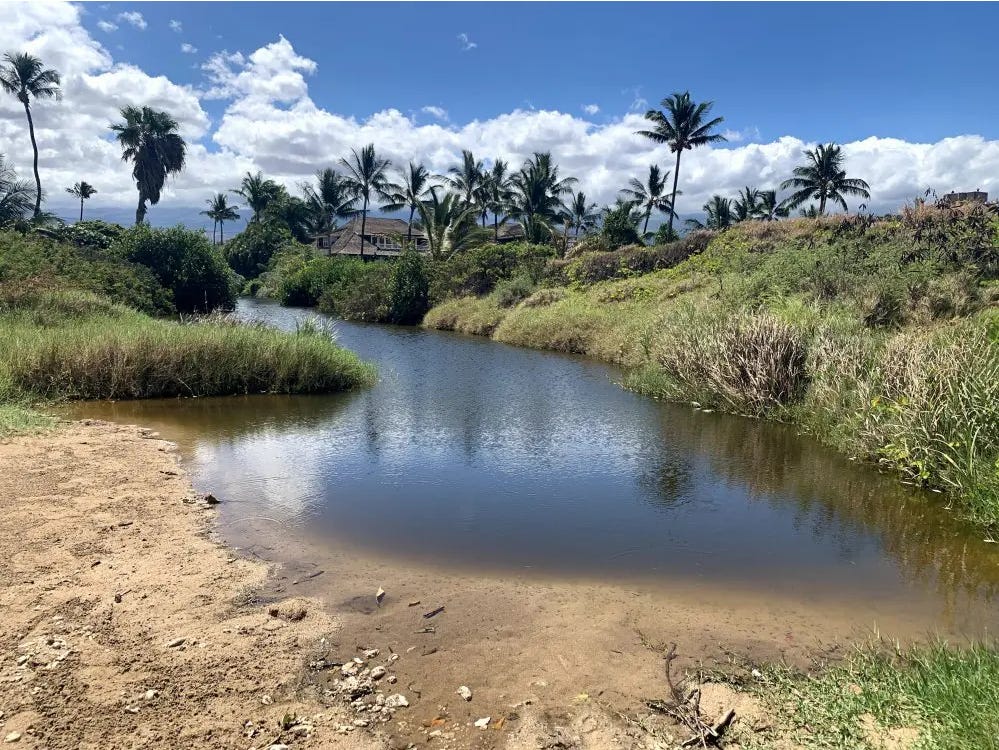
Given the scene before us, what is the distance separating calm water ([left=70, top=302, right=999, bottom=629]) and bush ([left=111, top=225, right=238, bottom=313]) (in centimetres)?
2138

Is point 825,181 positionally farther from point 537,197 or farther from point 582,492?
point 582,492

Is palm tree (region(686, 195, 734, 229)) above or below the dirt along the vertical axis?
above

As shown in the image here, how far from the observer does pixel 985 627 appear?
573 centimetres

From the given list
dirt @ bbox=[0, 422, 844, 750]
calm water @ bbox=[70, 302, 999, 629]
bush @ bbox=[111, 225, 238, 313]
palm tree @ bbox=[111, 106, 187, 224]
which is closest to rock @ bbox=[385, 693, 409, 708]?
dirt @ bbox=[0, 422, 844, 750]

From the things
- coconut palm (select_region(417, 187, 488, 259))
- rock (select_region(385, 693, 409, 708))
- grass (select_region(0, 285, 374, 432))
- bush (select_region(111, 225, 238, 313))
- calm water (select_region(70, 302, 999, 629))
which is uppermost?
coconut palm (select_region(417, 187, 488, 259))

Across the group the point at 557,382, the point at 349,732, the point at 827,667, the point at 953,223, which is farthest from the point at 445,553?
the point at 953,223

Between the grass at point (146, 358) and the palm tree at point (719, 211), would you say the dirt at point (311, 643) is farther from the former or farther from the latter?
the palm tree at point (719, 211)

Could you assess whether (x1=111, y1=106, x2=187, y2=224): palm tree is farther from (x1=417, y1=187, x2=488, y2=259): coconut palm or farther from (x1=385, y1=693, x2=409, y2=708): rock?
(x1=385, y1=693, x2=409, y2=708): rock

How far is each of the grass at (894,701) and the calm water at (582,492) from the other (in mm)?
1973

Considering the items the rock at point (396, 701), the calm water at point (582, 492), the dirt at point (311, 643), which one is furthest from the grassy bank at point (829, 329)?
the rock at point (396, 701)

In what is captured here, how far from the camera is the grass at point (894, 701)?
11.4 feet

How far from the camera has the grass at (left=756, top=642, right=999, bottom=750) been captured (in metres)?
3.47

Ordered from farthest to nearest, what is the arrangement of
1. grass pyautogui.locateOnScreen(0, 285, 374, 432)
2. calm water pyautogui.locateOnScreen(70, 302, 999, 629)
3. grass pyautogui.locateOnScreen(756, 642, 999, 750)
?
grass pyautogui.locateOnScreen(0, 285, 374, 432) < calm water pyautogui.locateOnScreen(70, 302, 999, 629) < grass pyautogui.locateOnScreen(756, 642, 999, 750)

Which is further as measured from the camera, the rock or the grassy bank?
the grassy bank
